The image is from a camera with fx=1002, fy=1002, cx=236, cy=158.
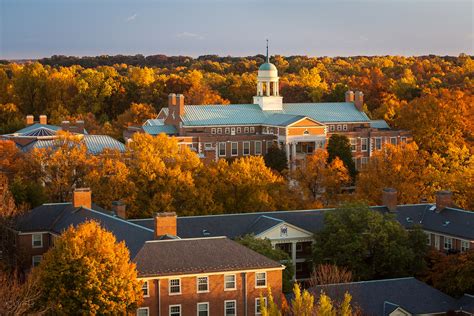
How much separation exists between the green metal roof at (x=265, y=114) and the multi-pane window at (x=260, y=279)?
184 feet

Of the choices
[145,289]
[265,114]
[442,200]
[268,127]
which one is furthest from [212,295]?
[265,114]

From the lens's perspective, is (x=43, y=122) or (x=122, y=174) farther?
(x=43, y=122)

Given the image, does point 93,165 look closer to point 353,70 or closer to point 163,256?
point 163,256

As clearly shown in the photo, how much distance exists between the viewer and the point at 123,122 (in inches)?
4833

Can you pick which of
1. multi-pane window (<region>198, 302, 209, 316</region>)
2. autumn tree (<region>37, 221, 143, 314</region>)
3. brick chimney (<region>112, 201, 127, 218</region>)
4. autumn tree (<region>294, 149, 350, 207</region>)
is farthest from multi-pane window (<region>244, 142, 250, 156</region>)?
autumn tree (<region>37, 221, 143, 314</region>)

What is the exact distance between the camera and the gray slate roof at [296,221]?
5994cm

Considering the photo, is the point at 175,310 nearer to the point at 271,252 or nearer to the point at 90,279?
the point at 90,279

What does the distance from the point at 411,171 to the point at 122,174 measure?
2306 centimetres

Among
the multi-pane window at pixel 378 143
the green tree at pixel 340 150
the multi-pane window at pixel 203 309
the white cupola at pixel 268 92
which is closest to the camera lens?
the multi-pane window at pixel 203 309

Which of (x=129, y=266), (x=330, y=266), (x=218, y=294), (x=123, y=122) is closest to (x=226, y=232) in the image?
(x=330, y=266)

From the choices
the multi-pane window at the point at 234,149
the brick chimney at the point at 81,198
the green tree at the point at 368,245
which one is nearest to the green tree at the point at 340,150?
A: the multi-pane window at the point at 234,149

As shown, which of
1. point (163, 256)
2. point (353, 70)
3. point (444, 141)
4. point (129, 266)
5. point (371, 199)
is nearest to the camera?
point (129, 266)

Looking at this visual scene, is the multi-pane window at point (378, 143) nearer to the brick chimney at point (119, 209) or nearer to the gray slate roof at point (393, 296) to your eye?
the brick chimney at point (119, 209)

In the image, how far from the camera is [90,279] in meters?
44.7
